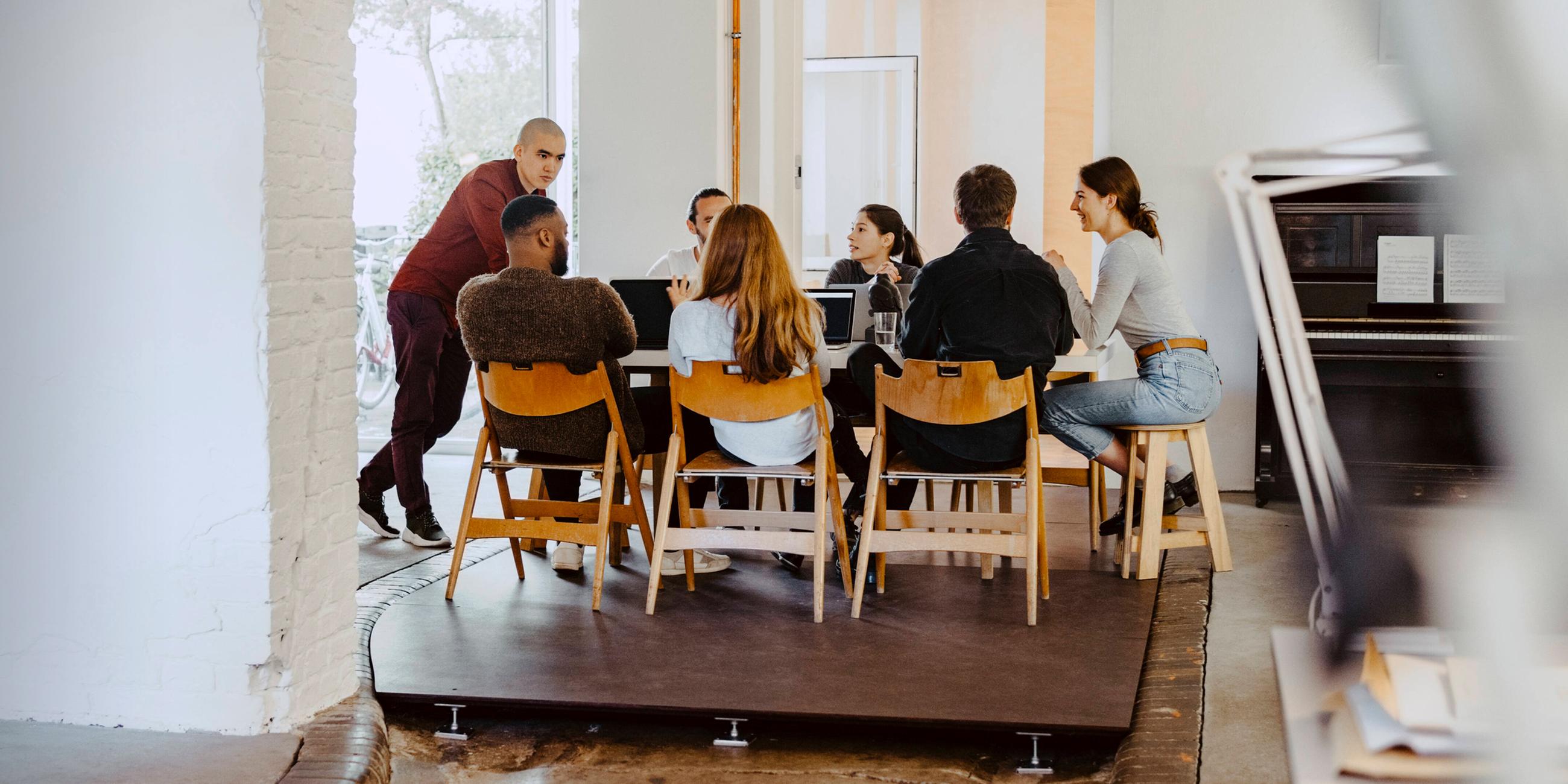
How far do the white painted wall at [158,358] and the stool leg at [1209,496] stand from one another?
2488 mm

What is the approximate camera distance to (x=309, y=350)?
2.73 metres

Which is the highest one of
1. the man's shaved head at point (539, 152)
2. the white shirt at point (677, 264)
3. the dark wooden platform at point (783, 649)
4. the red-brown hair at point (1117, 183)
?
the man's shaved head at point (539, 152)

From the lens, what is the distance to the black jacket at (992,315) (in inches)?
142

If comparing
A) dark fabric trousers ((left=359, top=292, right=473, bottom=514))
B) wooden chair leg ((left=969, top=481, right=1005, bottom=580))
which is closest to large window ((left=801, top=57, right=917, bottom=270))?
dark fabric trousers ((left=359, top=292, right=473, bottom=514))

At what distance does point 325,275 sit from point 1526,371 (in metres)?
2.75

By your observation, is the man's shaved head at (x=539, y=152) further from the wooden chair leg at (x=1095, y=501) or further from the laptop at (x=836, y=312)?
the wooden chair leg at (x=1095, y=501)

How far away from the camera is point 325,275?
2770mm

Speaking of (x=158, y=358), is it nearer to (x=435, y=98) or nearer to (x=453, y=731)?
(x=453, y=731)

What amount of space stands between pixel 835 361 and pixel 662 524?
844mm

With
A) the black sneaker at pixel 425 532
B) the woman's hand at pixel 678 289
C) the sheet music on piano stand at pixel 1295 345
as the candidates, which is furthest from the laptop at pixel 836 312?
the sheet music on piano stand at pixel 1295 345

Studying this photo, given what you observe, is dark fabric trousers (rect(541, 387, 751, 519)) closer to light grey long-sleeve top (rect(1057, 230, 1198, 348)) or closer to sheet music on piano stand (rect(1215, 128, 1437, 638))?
light grey long-sleeve top (rect(1057, 230, 1198, 348))

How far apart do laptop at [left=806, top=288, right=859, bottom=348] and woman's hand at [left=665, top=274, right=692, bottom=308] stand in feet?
1.42

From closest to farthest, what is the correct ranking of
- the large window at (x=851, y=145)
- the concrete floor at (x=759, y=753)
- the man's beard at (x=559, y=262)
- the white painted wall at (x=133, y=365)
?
1. the white painted wall at (x=133, y=365)
2. the concrete floor at (x=759, y=753)
3. the man's beard at (x=559, y=262)
4. the large window at (x=851, y=145)

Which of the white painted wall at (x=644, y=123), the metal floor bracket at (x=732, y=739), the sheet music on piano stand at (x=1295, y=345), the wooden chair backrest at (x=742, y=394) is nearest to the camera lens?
the sheet music on piano stand at (x=1295, y=345)
